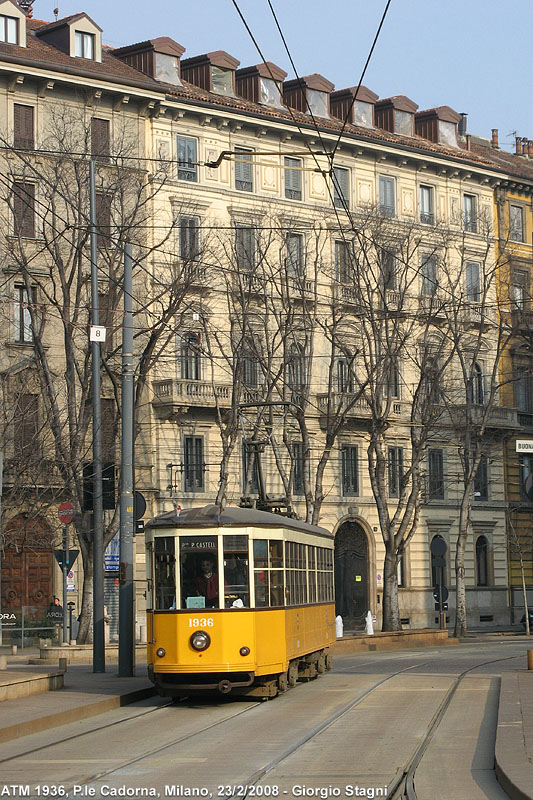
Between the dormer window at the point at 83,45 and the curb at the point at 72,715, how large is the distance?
98.2ft

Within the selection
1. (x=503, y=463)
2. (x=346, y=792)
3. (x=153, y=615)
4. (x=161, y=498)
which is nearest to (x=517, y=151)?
(x=503, y=463)

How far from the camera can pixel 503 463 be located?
5688 centimetres

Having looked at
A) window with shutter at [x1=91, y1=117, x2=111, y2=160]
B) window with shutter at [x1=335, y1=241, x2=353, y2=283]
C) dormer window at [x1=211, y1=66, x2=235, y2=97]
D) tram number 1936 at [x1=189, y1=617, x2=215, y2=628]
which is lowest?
tram number 1936 at [x1=189, y1=617, x2=215, y2=628]

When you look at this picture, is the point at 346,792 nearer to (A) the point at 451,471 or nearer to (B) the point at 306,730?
(B) the point at 306,730

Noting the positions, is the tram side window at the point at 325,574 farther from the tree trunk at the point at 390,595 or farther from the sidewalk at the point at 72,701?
the tree trunk at the point at 390,595

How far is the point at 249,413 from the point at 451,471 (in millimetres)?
13933

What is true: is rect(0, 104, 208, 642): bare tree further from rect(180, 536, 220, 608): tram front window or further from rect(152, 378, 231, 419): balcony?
rect(180, 536, 220, 608): tram front window

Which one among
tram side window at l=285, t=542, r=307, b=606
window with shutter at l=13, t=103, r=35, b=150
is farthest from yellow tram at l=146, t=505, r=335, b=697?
window with shutter at l=13, t=103, r=35, b=150

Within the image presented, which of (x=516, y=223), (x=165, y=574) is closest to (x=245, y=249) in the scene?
(x=516, y=223)

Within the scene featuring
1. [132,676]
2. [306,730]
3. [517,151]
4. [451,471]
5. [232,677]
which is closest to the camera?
[306,730]

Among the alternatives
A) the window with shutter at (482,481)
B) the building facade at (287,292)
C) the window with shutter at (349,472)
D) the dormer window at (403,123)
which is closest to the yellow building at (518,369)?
the building facade at (287,292)

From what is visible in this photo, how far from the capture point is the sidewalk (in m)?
15.7

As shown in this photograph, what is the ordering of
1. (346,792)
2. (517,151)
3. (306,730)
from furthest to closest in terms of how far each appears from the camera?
(517,151), (306,730), (346,792)

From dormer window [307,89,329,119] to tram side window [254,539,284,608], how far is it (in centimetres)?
3532
